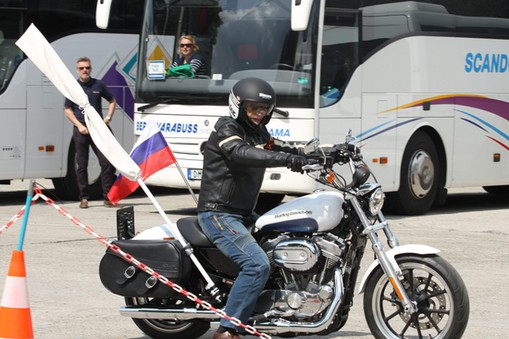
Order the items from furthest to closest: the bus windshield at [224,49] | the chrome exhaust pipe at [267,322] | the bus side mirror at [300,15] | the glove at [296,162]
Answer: the bus windshield at [224,49] → the bus side mirror at [300,15] → the chrome exhaust pipe at [267,322] → the glove at [296,162]

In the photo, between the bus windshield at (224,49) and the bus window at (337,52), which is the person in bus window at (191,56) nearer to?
the bus windshield at (224,49)

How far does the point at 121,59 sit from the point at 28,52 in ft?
33.8

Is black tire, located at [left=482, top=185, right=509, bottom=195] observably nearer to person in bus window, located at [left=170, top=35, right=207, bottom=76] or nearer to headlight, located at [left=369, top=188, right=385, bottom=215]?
person in bus window, located at [left=170, top=35, right=207, bottom=76]

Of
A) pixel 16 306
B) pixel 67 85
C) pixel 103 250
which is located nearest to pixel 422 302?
pixel 16 306

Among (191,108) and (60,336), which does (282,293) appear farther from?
(191,108)

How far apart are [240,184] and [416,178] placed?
8749 mm

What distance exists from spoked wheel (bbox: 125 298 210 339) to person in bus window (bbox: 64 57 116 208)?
837cm

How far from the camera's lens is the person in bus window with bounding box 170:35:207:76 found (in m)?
14.7

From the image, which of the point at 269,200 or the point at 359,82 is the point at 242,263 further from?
the point at 269,200

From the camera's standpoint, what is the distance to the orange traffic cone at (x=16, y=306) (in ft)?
22.1

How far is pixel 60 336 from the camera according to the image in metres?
7.80

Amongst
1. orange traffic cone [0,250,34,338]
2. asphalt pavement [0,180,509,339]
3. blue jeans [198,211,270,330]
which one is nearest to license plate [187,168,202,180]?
asphalt pavement [0,180,509,339]

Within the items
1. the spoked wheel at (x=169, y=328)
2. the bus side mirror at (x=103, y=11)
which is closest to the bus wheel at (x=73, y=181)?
the bus side mirror at (x=103, y=11)

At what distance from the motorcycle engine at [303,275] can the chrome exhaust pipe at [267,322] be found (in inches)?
2.1
